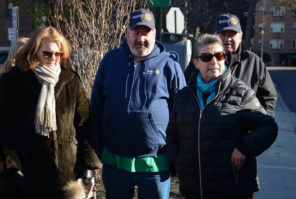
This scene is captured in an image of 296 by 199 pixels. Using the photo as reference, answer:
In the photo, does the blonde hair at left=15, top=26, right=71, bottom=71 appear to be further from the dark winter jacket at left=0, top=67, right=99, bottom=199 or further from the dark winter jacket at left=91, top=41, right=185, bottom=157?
the dark winter jacket at left=91, top=41, right=185, bottom=157

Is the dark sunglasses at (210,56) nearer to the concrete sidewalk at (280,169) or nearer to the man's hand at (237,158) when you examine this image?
the man's hand at (237,158)

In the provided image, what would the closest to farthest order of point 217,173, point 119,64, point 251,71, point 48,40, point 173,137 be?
1. point 217,173
2. point 173,137
3. point 48,40
4. point 119,64
5. point 251,71

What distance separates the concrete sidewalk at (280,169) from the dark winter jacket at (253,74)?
7.06 ft

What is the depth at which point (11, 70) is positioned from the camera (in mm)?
3244

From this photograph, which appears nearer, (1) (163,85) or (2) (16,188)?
(2) (16,188)

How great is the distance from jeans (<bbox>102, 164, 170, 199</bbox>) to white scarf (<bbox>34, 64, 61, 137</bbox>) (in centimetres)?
65

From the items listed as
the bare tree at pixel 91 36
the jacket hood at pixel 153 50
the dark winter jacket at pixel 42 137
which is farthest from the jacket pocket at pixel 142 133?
the bare tree at pixel 91 36

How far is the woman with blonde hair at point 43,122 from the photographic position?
3.11 m

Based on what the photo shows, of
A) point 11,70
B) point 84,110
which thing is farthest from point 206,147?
point 11,70

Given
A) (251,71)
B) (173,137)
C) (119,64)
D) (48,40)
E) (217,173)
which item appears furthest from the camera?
(251,71)

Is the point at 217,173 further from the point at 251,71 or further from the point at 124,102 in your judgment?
the point at 251,71

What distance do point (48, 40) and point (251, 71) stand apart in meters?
1.82

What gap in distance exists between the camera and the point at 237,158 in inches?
107

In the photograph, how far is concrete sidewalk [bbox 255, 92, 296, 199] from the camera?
5.70 meters
